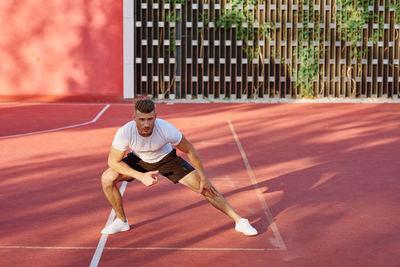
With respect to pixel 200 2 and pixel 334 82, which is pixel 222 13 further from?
pixel 334 82

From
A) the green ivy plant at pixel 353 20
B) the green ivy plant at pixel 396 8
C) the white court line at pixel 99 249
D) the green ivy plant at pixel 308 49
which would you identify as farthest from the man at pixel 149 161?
the green ivy plant at pixel 396 8

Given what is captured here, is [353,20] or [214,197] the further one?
[353,20]

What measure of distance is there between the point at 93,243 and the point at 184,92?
12.0 m

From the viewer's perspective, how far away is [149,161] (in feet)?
20.9

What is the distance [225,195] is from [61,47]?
1080 centimetres

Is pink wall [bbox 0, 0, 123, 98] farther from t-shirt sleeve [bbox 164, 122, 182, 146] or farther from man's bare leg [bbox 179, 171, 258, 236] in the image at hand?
t-shirt sleeve [bbox 164, 122, 182, 146]

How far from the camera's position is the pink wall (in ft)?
57.3

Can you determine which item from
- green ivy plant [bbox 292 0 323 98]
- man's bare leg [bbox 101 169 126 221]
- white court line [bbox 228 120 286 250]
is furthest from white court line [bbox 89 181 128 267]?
green ivy plant [bbox 292 0 323 98]

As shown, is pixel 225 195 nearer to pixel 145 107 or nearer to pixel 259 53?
pixel 145 107

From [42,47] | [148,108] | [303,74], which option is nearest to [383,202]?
[148,108]

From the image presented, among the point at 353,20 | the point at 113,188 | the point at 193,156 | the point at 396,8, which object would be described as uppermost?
the point at 396,8

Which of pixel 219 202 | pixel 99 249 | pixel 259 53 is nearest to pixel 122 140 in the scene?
pixel 99 249

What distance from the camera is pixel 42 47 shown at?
1752 cm

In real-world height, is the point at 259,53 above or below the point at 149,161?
above
